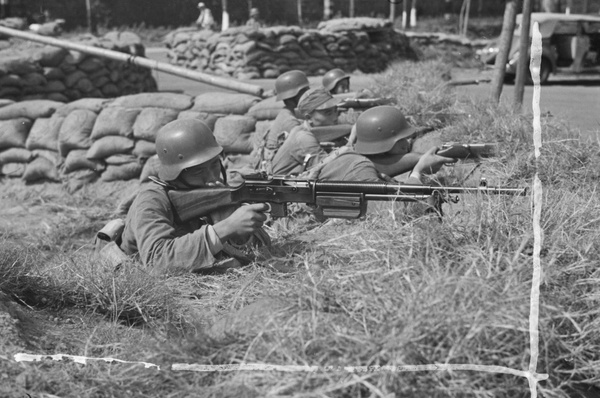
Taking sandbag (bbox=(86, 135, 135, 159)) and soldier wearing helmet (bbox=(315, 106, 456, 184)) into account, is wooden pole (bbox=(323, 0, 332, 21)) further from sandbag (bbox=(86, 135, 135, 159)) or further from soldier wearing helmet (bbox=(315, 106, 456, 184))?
soldier wearing helmet (bbox=(315, 106, 456, 184))

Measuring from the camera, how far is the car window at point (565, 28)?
1709 cm

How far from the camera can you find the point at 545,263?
2.52 metres

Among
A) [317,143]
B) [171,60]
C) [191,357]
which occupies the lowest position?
[171,60]

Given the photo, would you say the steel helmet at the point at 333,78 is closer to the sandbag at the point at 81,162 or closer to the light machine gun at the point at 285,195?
the sandbag at the point at 81,162

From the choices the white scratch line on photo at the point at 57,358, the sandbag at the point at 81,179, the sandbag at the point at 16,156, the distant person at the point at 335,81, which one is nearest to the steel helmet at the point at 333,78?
the distant person at the point at 335,81

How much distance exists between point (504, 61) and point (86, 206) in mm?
5082

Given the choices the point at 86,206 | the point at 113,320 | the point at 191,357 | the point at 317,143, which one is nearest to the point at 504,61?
the point at 317,143

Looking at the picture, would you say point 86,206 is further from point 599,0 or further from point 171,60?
point 599,0

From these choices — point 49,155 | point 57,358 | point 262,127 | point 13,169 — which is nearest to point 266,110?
point 262,127

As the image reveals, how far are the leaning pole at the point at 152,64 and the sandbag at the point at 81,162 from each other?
2.28 meters

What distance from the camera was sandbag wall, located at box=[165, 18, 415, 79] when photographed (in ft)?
64.0

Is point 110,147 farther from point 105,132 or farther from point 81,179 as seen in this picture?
point 81,179

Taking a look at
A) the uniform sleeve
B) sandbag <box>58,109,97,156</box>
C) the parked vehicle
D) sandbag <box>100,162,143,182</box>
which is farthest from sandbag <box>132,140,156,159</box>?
the parked vehicle

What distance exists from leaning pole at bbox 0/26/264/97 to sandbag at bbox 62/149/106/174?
2.28 metres
